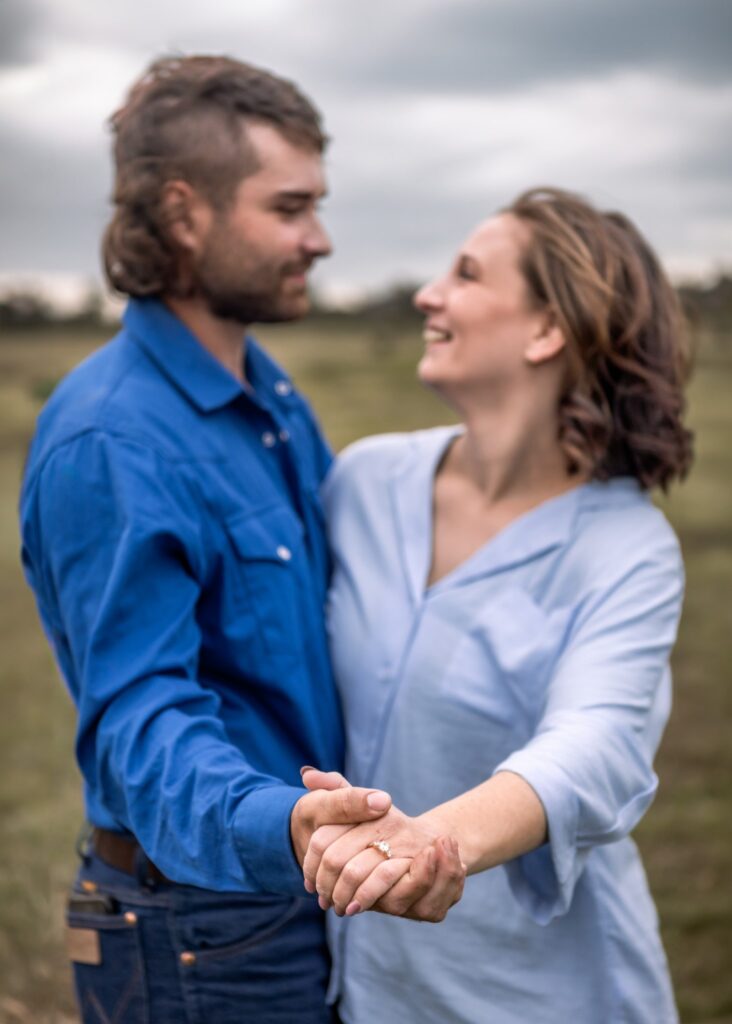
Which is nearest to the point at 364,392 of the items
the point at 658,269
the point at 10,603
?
the point at 10,603

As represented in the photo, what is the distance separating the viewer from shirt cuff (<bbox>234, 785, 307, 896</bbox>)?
60.9 inches

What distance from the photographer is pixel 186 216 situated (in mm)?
2369

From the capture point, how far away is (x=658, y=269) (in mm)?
2445

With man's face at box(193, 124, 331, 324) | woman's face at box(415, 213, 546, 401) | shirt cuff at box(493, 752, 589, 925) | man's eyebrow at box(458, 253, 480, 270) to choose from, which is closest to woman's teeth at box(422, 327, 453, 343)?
woman's face at box(415, 213, 546, 401)

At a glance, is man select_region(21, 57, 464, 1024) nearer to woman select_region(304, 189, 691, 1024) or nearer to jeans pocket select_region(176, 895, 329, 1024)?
jeans pocket select_region(176, 895, 329, 1024)

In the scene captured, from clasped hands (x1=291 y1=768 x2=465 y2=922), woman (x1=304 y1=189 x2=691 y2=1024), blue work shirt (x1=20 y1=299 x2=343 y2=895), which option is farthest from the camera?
woman (x1=304 y1=189 x2=691 y2=1024)

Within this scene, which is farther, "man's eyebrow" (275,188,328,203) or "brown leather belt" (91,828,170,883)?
"man's eyebrow" (275,188,328,203)

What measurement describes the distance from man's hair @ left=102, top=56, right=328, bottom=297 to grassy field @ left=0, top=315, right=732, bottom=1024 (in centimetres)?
56

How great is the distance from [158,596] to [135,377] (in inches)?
17.6

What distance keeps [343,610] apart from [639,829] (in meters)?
4.14

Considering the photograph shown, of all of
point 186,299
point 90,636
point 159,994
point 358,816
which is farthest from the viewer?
point 186,299

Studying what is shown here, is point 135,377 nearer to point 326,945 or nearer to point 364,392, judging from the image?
point 326,945

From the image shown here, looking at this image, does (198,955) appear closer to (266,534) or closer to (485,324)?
(266,534)

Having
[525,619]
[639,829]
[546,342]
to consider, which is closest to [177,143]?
[546,342]
